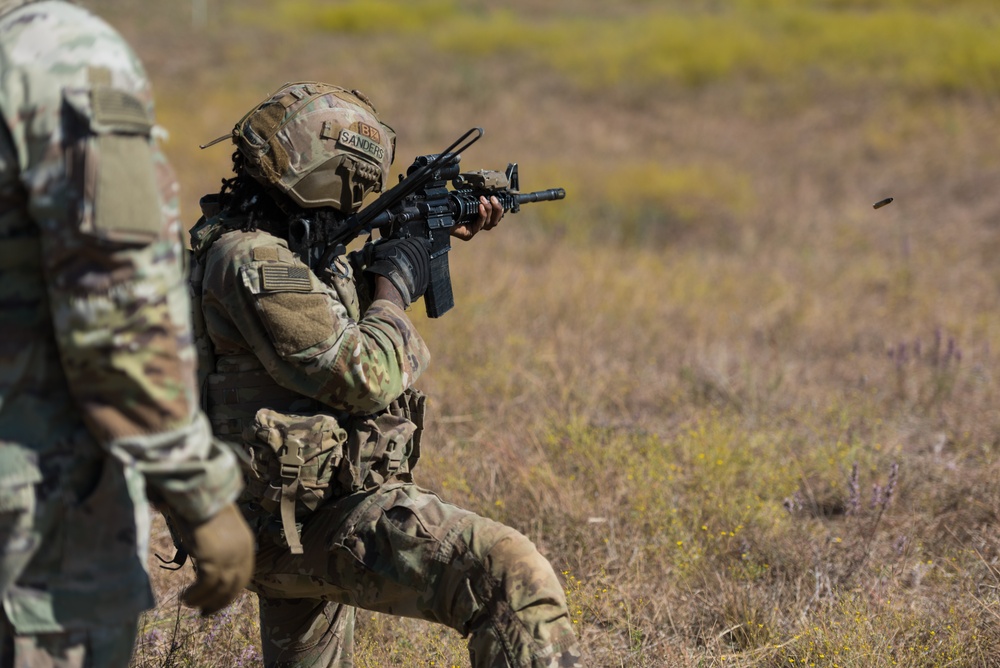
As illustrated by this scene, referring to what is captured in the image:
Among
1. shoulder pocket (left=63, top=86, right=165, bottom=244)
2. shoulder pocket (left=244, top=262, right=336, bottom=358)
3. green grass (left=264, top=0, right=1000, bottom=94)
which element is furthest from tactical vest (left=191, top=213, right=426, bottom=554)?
green grass (left=264, top=0, right=1000, bottom=94)

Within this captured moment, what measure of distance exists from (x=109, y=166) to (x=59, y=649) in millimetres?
768

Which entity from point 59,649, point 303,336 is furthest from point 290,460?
point 59,649

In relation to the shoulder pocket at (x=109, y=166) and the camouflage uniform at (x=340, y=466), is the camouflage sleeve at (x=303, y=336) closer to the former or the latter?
the camouflage uniform at (x=340, y=466)

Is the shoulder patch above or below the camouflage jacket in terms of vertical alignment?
above

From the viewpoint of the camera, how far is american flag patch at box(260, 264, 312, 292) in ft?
7.15

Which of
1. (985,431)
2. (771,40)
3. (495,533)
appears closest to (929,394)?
(985,431)

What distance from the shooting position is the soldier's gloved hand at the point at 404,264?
260 centimetres

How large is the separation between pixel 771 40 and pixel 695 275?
12923mm

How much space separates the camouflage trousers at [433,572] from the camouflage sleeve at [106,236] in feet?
2.16

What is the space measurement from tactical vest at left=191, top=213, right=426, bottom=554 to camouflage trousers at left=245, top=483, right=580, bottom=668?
0.05 meters

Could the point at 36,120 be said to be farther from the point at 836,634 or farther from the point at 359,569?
the point at 836,634

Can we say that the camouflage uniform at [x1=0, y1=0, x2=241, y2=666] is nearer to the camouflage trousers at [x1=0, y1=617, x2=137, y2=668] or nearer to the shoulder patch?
the camouflage trousers at [x1=0, y1=617, x2=137, y2=668]

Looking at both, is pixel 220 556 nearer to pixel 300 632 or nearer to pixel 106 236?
pixel 106 236

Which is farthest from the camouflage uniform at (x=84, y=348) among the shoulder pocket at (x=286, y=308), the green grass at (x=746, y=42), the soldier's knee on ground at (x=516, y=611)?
the green grass at (x=746, y=42)
